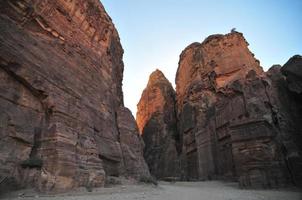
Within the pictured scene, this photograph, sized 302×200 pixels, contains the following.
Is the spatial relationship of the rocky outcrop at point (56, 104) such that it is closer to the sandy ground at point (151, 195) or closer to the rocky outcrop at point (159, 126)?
the sandy ground at point (151, 195)

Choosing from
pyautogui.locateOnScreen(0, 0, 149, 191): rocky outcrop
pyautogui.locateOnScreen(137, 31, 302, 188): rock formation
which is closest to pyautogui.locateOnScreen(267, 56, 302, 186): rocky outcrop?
pyautogui.locateOnScreen(137, 31, 302, 188): rock formation

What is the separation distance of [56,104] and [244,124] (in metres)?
12.1

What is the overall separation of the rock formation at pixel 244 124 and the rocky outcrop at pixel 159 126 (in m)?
2.72

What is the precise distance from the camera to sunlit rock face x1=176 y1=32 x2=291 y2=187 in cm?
1375

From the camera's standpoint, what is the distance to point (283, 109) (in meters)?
16.1

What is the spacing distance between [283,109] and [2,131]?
1729 cm

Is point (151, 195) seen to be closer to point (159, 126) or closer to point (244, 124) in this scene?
point (244, 124)

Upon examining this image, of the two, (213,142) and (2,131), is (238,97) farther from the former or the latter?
(2,131)

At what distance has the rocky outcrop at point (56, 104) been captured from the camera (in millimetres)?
8777

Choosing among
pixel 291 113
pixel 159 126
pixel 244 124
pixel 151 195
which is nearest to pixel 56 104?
pixel 151 195

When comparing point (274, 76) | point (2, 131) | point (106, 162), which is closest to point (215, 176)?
point (274, 76)

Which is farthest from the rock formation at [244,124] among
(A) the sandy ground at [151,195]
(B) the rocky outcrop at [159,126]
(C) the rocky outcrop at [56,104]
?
(C) the rocky outcrop at [56,104]

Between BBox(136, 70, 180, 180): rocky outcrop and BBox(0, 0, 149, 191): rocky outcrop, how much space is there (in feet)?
52.9

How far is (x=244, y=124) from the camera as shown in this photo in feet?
49.8
